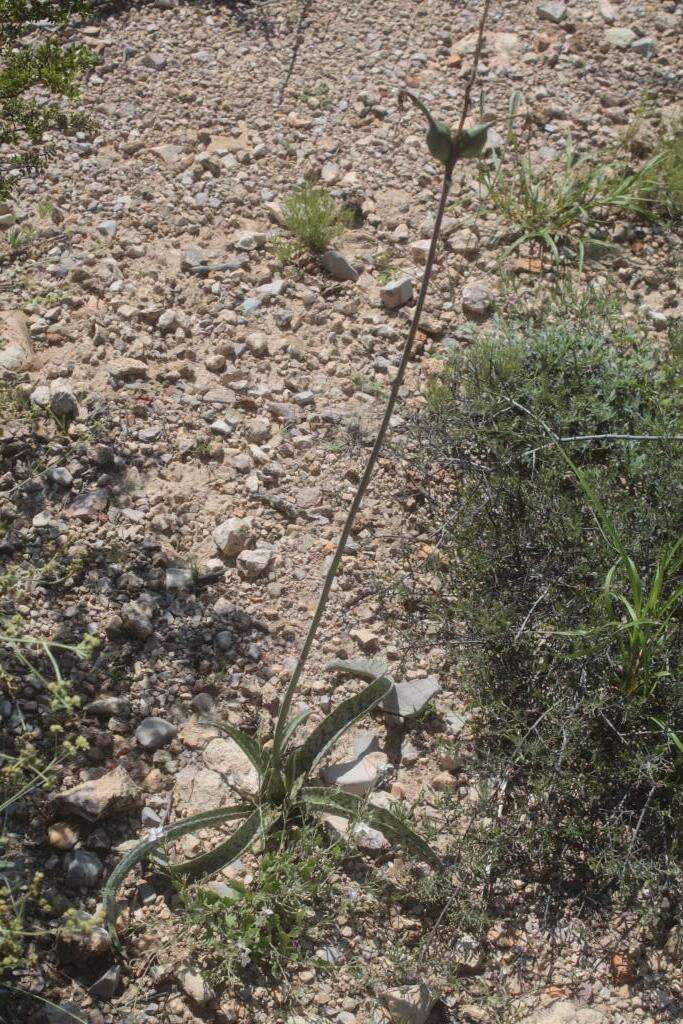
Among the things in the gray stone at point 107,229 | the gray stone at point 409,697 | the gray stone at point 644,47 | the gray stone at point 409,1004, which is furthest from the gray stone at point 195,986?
the gray stone at point 644,47

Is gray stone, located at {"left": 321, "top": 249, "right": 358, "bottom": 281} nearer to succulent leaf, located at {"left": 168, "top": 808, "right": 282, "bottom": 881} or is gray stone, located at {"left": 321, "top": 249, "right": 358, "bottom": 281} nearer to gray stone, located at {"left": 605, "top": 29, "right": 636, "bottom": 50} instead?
gray stone, located at {"left": 605, "top": 29, "right": 636, "bottom": 50}

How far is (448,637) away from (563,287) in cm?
185

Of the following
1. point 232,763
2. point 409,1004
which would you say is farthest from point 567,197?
point 409,1004

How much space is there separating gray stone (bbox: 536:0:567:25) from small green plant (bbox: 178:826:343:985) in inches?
181

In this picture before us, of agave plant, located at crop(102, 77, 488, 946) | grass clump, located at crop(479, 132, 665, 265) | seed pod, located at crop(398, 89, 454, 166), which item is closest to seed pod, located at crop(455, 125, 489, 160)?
seed pod, located at crop(398, 89, 454, 166)

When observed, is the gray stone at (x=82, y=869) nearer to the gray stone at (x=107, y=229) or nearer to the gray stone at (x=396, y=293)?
the gray stone at (x=396, y=293)

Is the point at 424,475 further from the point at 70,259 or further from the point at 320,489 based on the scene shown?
the point at 70,259

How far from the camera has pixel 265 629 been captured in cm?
293

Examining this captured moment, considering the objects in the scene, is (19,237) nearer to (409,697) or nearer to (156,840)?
(409,697)

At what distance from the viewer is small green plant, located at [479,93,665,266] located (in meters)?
4.13

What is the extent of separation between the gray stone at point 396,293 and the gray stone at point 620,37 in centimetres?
217

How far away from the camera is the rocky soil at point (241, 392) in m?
2.36

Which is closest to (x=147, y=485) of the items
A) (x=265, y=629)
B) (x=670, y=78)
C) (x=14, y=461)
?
(x=14, y=461)

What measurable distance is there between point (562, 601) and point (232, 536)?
3.60ft
